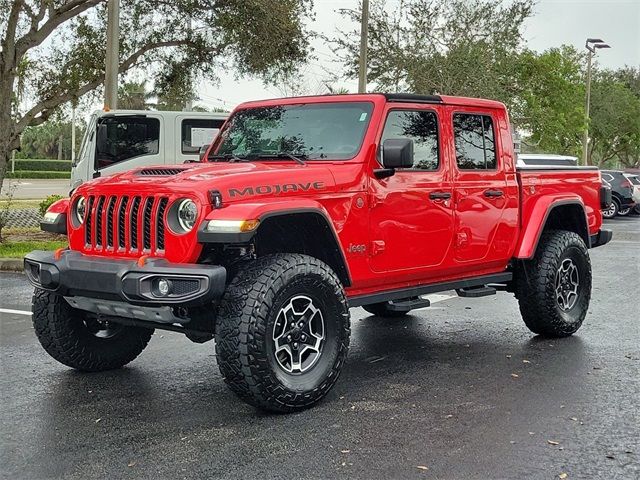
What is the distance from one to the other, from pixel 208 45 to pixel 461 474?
14.6 metres

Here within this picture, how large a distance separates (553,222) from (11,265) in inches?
309

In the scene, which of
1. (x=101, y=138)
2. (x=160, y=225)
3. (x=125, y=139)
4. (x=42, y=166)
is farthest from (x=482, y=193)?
(x=42, y=166)

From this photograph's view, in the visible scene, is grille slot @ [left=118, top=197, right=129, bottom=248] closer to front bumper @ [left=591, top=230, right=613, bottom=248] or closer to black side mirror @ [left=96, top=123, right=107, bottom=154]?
front bumper @ [left=591, top=230, right=613, bottom=248]

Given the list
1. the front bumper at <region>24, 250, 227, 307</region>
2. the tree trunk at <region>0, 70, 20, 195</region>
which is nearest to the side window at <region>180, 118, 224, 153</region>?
the tree trunk at <region>0, 70, 20, 195</region>

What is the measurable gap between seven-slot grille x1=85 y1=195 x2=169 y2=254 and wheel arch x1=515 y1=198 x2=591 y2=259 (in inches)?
135

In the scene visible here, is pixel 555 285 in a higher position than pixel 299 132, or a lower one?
lower

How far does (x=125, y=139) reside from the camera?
15.7 metres

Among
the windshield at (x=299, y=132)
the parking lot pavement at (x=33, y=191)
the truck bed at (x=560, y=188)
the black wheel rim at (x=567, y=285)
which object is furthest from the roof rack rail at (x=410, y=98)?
the parking lot pavement at (x=33, y=191)

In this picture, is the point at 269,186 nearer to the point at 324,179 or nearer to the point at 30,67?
the point at 324,179

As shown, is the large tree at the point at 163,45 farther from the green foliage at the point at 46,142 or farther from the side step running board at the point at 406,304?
the green foliage at the point at 46,142

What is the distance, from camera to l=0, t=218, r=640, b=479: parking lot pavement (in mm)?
4312

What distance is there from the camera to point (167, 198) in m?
5.20

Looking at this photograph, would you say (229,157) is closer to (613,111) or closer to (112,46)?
(112,46)

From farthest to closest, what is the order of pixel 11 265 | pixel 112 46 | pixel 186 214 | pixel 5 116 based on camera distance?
pixel 5 116, pixel 112 46, pixel 11 265, pixel 186 214
